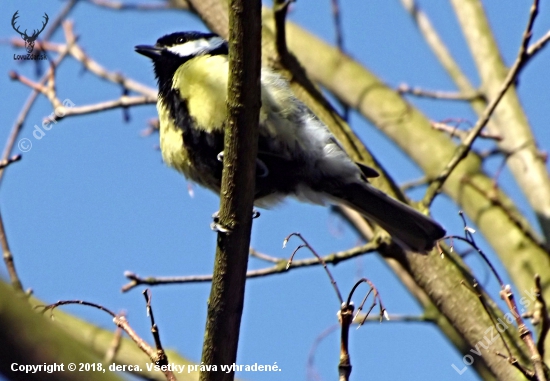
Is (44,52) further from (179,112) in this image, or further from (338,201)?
(338,201)

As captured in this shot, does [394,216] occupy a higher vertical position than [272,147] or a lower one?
lower

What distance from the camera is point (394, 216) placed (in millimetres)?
3336

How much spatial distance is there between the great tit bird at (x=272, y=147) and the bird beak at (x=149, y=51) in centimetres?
11

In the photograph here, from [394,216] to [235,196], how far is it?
4.11 ft

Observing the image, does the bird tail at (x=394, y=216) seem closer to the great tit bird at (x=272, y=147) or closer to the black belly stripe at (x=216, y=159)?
the great tit bird at (x=272, y=147)

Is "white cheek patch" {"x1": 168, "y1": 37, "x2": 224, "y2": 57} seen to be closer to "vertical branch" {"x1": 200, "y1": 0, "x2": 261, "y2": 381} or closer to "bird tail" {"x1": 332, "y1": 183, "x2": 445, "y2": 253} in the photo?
"bird tail" {"x1": 332, "y1": 183, "x2": 445, "y2": 253}

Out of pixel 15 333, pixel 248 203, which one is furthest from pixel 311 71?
pixel 15 333

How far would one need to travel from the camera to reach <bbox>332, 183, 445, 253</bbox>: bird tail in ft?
10.5

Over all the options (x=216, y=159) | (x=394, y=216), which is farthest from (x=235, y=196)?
(x=394, y=216)

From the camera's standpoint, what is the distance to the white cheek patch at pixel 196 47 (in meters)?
3.42

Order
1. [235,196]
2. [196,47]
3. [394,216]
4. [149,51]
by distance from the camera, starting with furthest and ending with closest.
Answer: [149,51] < [196,47] < [394,216] < [235,196]

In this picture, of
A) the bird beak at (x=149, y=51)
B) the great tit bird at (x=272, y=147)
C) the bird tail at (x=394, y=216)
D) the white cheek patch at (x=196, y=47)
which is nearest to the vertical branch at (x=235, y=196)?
the great tit bird at (x=272, y=147)

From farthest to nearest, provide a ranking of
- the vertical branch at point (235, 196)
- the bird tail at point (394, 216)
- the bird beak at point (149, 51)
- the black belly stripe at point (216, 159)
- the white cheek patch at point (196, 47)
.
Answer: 1. the bird beak at point (149, 51)
2. the white cheek patch at point (196, 47)
3. the bird tail at point (394, 216)
4. the black belly stripe at point (216, 159)
5. the vertical branch at point (235, 196)

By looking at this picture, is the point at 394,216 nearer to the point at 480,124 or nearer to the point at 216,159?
the point at 480,124
